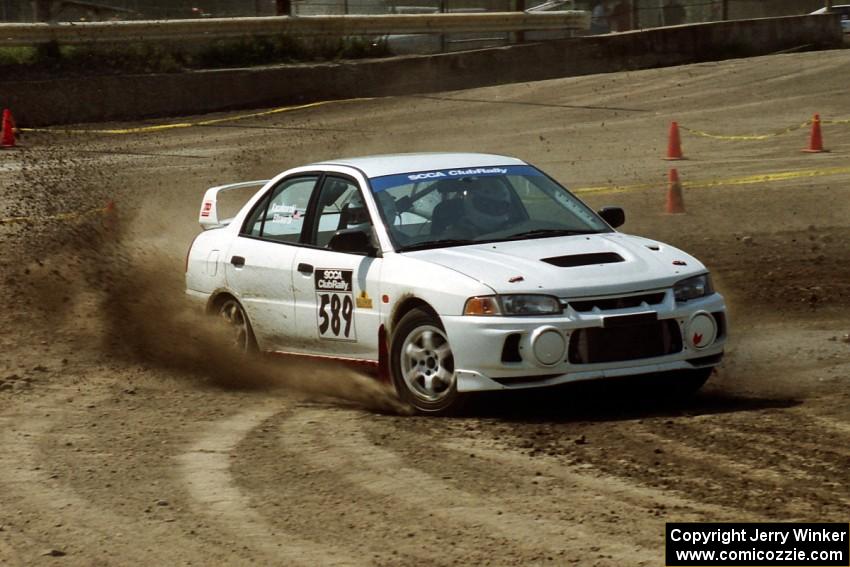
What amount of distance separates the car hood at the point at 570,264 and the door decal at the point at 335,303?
0.62m

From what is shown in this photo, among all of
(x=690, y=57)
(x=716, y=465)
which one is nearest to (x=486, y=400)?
(x=716, y=465)

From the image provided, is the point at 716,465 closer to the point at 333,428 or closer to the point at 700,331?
the point at 700,331

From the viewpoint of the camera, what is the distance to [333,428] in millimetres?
7883

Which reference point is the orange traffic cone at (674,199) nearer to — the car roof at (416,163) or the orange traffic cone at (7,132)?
the car roof at (416,163)

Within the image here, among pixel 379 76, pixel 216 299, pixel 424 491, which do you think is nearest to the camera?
pixel 424 491

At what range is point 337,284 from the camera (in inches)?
351

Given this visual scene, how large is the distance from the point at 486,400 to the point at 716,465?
2.10m

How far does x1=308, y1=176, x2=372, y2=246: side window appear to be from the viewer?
916 cm

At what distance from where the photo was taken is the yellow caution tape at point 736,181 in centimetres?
1864

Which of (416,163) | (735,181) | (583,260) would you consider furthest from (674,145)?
(583,260)

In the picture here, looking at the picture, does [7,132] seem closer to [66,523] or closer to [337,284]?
[337,284]

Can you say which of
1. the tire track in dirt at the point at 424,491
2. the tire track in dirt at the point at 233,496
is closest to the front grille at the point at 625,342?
the tire track in dirt at the point at 424,491

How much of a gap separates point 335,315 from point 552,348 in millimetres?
1756

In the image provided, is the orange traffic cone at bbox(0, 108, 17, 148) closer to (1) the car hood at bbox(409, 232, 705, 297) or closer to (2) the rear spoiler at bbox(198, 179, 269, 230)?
(2) the rear spoiler at bbox(198, 179, 269, 230)
